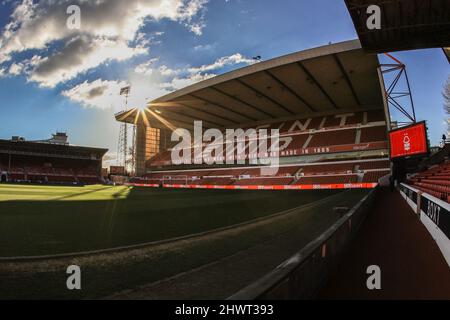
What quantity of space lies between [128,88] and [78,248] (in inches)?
2302

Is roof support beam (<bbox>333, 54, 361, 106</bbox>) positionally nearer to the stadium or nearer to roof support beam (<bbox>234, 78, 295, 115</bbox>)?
the stadium

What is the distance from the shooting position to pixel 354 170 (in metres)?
27.0

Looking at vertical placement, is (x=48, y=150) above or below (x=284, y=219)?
above

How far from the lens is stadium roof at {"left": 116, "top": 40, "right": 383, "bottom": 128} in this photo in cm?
2177

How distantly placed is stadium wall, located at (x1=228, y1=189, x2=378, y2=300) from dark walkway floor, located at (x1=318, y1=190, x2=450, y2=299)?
23 cm

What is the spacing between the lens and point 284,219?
9289mm

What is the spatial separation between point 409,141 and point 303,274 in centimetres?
1873

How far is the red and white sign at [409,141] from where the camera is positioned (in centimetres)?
1636

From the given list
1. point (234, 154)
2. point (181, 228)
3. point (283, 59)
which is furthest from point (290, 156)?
point (181, 228)

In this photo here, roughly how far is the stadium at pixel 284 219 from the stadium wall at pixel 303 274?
0.02 m

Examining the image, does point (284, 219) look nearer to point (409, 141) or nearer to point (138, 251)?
point (138, 251)

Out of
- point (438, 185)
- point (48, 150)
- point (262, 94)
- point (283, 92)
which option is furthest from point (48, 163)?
point (438, 185)

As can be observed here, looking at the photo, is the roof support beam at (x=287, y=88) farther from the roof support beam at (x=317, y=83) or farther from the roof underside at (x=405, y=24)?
the roof underside at (x=405, y=24)
